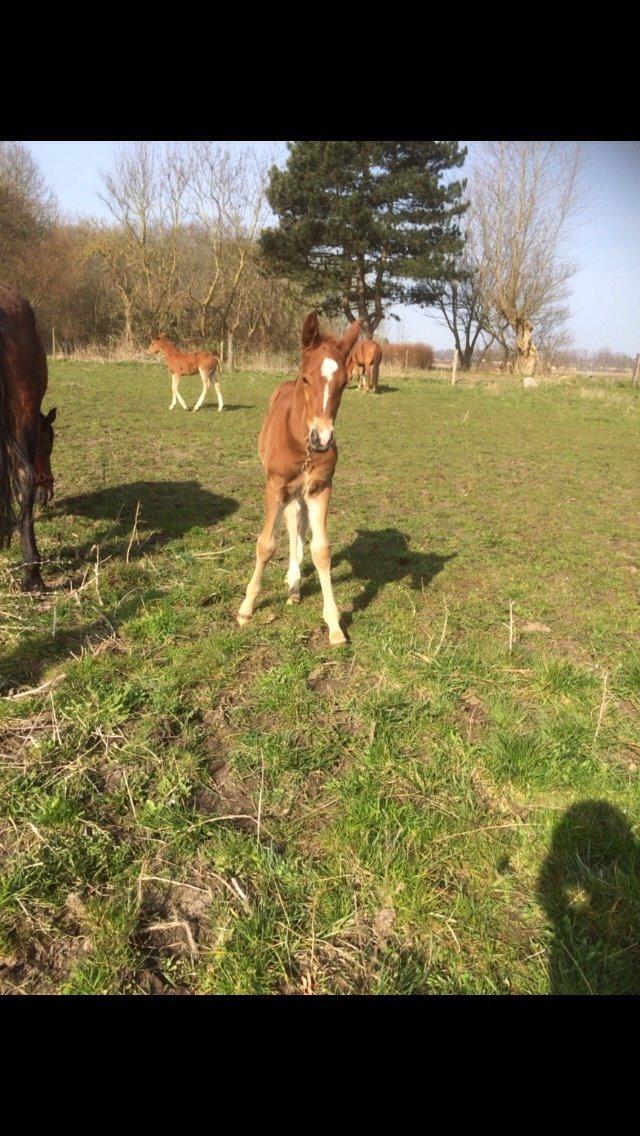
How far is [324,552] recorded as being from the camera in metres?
4.17

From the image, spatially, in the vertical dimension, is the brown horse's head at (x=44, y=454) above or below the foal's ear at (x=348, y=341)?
below

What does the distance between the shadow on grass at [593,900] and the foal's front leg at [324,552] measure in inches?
76.8

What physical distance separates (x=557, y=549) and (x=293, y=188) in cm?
3131

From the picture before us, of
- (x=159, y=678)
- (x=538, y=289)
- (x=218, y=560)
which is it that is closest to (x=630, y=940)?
(x=159, y=678)

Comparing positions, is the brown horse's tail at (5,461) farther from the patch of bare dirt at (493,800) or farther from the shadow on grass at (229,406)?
the shadow on grass at (229,406)

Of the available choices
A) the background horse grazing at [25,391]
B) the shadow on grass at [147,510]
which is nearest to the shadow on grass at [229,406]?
the shadow on grass at [147,510]

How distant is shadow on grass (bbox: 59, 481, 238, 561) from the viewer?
238 inches

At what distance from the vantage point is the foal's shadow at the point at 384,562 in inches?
213

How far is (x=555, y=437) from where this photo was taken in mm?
14508

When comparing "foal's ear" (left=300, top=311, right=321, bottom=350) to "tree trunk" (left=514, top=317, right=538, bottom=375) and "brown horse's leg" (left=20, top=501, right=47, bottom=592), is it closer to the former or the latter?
"brown horse's leg" (left=20, top=501, right=47, bottom=592)

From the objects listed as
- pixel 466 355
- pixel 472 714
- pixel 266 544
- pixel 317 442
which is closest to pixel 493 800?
pixel 472 714

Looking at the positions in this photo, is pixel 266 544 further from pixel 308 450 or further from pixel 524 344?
pixel 524 344

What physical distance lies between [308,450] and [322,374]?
0.62 meters

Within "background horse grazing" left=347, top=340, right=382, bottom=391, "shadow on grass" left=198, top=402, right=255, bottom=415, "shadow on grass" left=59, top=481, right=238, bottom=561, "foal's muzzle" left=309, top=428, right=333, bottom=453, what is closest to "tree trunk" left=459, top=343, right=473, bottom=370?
"background horse grazing" left=347, top=340, right=382, bottom=391
